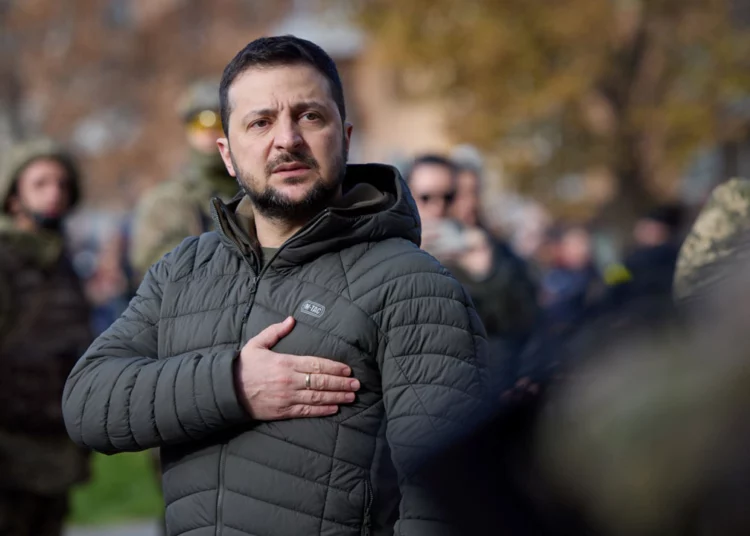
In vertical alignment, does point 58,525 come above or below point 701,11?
below

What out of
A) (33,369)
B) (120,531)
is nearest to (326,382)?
(33,369)

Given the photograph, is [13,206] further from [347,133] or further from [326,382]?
[326,382]

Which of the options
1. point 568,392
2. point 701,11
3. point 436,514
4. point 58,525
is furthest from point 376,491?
point 701,11

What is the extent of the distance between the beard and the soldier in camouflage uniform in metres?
2.69

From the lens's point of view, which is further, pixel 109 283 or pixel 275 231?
pixel 109 283

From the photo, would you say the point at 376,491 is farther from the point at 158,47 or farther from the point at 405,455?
the point at 158,47

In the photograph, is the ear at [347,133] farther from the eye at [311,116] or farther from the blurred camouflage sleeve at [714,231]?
the blurred camouflage sleeve at [714,231]

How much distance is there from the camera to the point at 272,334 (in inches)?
107

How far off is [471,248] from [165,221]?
4.88ft

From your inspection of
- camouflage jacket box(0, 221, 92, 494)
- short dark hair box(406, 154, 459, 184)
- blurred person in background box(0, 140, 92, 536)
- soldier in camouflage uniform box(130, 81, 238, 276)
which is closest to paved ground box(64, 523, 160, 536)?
blurred person in background box(0, 140, 92, 536)

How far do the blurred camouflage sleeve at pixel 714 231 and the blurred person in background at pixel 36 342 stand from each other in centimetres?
356

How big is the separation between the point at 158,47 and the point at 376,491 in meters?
29.9

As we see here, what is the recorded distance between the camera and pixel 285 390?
105 inches

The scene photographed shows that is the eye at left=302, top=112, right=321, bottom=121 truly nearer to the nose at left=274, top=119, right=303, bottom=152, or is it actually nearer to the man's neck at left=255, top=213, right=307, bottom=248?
the nose at left=274, top=119, right=303, bottom=152
